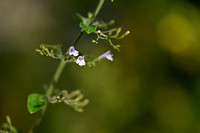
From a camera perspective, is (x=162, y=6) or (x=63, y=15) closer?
(x=162, y=6)

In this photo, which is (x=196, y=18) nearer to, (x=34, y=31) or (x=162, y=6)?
(x=162, y=6)

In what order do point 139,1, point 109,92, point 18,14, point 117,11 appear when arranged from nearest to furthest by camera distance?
point 109,92, point 139,1, point 117,11, point 18,14

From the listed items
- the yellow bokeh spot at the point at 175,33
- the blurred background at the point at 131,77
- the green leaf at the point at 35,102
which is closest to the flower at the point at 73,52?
the green leaf at the point at 35,102

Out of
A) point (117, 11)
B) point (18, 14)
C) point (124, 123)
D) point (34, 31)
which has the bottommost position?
point (124, 123)

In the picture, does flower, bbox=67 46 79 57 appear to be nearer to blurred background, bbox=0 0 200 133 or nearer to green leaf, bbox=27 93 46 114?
green leaf, bbox=27 93 46 114

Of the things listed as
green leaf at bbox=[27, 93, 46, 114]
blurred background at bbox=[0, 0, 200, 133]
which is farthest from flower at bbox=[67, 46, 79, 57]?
blurred background at bbox=[0, 0, 200, 133]

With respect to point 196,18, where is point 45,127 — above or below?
below

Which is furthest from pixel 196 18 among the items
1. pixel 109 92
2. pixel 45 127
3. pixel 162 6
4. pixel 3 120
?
pixel 3 120

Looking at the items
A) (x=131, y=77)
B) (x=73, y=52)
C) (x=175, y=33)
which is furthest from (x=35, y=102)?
(x=175, y=33)
